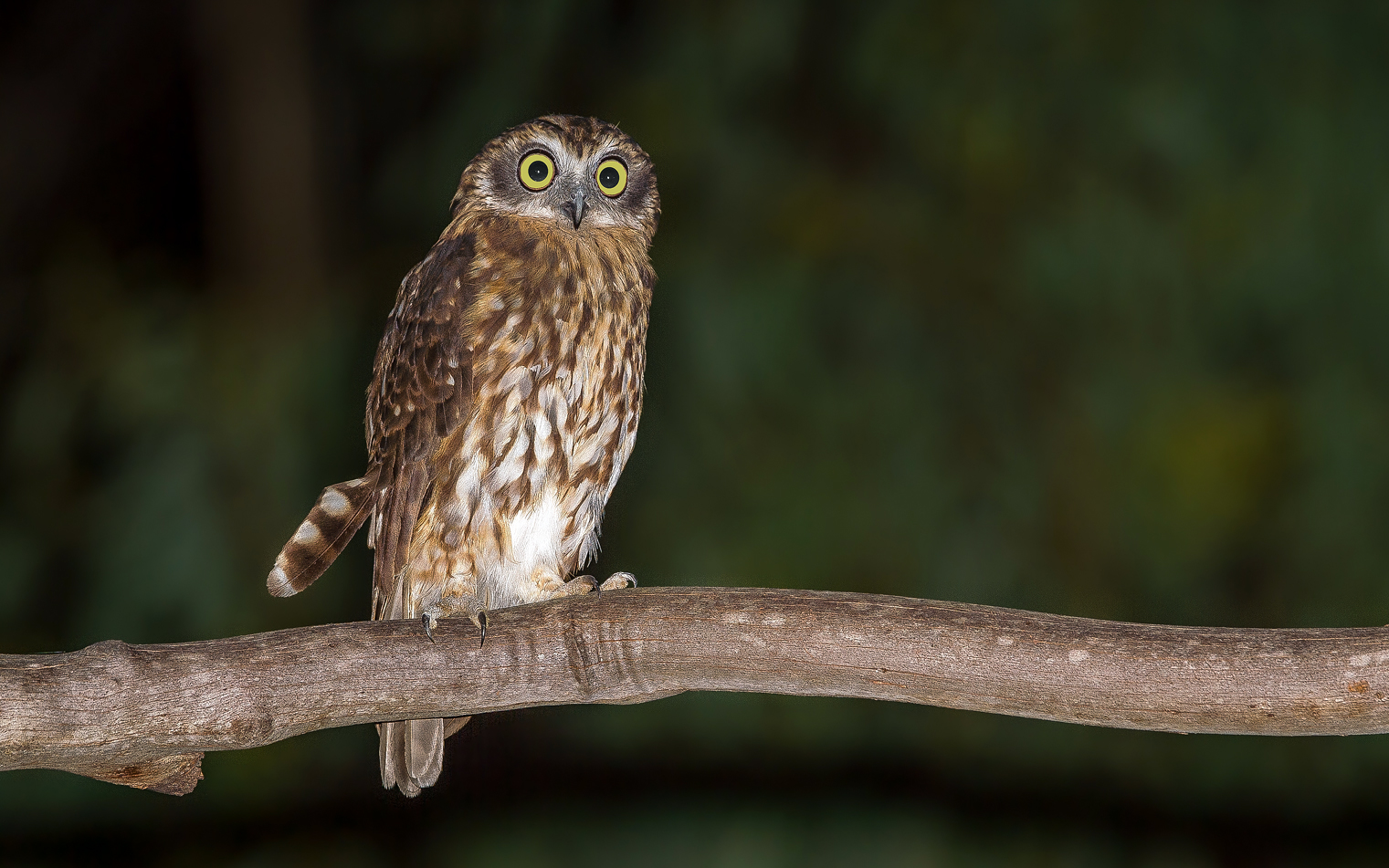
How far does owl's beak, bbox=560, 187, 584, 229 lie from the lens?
2395 mm

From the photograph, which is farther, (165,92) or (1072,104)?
(165,92)

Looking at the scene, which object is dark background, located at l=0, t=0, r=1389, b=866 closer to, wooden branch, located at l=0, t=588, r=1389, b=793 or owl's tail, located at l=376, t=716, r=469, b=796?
owl's tail, located at l=376, t=716, r=469, b=796

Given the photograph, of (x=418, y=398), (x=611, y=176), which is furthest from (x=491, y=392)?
(x=611, y=176)

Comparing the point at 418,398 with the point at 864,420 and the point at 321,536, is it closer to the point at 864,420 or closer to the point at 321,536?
the point at 321,536

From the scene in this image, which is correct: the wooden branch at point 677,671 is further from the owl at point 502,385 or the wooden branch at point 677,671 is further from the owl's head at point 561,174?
the owl's head at point 561,174

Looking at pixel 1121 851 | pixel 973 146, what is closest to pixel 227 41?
→ pixel 973 146

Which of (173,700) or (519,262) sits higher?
(519,262)

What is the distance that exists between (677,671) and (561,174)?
3.24ft

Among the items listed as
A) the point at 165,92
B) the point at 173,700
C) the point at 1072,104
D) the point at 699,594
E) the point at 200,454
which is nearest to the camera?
the point at 173,700

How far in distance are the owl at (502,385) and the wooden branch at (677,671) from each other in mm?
372

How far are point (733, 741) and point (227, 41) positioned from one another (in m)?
3.38

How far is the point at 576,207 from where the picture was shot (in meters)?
2.39

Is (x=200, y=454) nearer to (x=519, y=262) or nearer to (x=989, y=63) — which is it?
(x=519, y=262)

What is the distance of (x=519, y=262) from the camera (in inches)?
93.6
